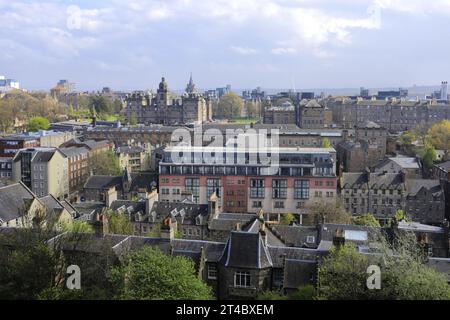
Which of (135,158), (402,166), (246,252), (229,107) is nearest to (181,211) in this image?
(246,252)

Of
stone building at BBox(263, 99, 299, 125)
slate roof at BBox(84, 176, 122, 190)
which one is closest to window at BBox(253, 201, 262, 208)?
slate roof at BBox(84, 176, 122, 190)

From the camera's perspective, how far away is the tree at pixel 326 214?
4794cm

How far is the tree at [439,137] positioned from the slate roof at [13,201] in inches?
2713

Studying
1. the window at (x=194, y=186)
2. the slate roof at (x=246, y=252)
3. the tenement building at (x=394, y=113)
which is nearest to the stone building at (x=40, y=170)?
the window at (x=194, y=186)

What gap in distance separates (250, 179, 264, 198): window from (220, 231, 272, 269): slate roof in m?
32.2

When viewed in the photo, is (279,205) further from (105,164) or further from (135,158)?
(135,158)

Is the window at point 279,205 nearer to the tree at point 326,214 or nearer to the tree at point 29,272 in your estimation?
the tree at point 326,214

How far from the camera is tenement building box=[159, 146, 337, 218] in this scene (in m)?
58.8

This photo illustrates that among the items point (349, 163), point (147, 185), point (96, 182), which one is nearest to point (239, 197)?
point (147, 185)

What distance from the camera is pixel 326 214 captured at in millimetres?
48781
